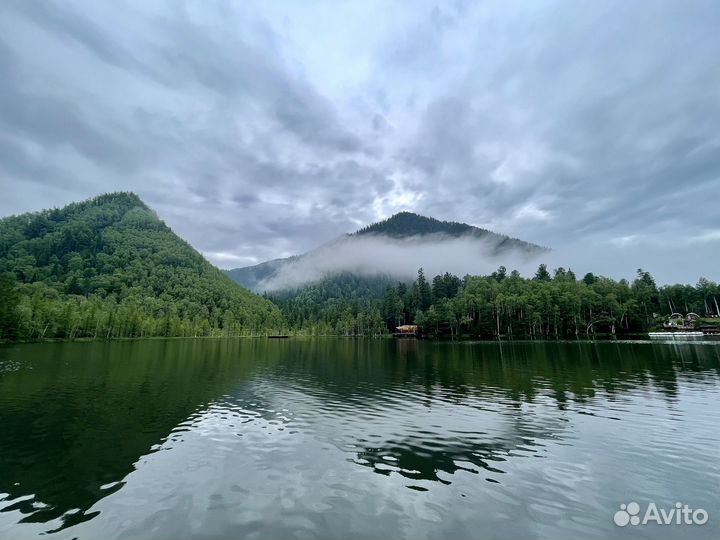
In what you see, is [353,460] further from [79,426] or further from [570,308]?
[570,308]

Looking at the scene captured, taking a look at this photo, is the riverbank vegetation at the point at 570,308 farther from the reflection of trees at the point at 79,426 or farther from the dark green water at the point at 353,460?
the reflection of trees at the point at 79,426

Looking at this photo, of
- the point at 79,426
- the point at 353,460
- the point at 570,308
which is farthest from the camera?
the point at 570,308

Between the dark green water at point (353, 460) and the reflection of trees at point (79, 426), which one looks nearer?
the dark green water at point (353, 460)

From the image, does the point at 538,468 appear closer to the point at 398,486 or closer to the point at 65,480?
the point at 398,486

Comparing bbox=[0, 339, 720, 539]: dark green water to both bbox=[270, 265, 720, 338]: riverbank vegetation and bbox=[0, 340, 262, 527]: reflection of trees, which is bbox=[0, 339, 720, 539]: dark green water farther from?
bbox=[270, 265, 720, 338]: riverbank vegetation

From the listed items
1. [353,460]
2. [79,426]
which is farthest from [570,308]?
[79,426]

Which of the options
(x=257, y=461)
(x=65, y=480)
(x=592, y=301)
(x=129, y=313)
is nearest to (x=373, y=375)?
(x=257, y=461)

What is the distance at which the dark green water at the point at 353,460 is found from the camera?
1326 centimetres

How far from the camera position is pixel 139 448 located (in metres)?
21.3

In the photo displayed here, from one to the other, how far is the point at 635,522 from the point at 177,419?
94.6 ft

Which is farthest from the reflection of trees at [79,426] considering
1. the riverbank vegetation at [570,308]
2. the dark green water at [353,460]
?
the riverbank vegetation at [570,308]

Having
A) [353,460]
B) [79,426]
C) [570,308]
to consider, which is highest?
[570,308]

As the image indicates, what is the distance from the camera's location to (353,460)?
19.5 meters

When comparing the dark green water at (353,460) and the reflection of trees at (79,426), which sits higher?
the reflection of trees at (79,426)
